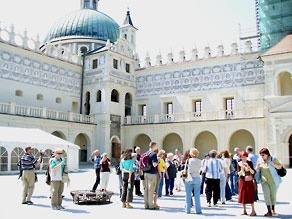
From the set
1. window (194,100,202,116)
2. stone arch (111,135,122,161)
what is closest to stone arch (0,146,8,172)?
stone arch (111,135,122,161)

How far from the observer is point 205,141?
28.8 meters

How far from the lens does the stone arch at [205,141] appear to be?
2845cm

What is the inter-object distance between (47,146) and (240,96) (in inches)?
600

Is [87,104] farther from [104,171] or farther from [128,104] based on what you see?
[104,171]

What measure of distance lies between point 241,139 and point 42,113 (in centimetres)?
1518

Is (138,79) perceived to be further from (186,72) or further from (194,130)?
(194,130)

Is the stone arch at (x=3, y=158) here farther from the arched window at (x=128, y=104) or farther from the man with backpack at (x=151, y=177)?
the arched window at (x=128, y=104)

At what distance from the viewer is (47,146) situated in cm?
1877

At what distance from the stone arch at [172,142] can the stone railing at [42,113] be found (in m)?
6.67

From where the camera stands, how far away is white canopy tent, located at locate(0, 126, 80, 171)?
58.1ft

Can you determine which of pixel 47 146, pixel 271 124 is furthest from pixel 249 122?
pixel 47 146

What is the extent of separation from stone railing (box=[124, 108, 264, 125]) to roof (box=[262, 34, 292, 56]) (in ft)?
13.4

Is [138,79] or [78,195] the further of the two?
[138,79]

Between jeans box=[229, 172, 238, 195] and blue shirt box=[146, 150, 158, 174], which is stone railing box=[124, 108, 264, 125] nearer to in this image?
jeans box=[229, 172, 238, 195]
